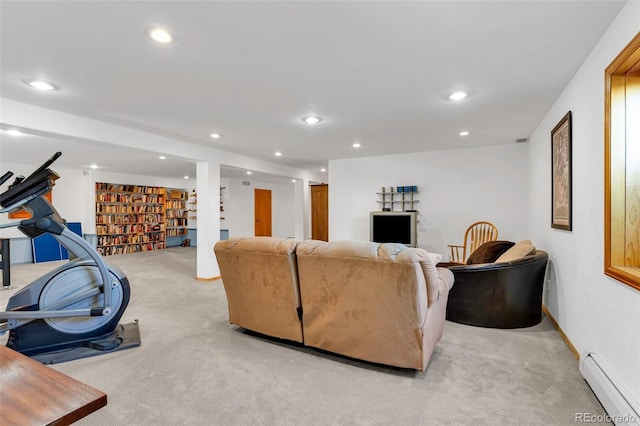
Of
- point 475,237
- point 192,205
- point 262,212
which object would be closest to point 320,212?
point 262,212

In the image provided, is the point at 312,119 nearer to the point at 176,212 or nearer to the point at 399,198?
the point at 399,198

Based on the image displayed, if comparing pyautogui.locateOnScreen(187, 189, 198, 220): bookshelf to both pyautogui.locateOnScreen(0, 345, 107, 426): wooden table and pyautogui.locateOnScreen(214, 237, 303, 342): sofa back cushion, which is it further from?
pyautogui.locateOnScreen(0, 345, 107, 426): wooden table

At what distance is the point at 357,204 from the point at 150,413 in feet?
16.3

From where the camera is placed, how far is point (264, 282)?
2.61m

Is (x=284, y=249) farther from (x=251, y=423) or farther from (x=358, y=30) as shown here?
(x=358, y=30)

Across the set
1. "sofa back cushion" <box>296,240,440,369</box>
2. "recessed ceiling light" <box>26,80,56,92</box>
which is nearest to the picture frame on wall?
"sofa back cushion" <box>296,240,440,369</box>

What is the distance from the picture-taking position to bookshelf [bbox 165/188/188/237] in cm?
1007

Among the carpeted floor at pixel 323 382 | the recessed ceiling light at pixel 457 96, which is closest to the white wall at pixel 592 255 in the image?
the carpeted floor at pixel 323 382

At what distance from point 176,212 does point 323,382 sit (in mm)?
9469

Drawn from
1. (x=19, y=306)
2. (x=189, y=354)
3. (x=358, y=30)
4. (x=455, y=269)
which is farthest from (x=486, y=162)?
(x=19, y=306)

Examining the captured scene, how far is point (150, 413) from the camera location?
180cm

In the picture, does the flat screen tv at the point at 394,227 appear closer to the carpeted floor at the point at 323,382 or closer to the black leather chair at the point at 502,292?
the black leather chair at the point at 502,292

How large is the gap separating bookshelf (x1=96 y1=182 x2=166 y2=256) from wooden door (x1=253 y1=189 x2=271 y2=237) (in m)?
2.76

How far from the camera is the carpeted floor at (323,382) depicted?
1771mm
